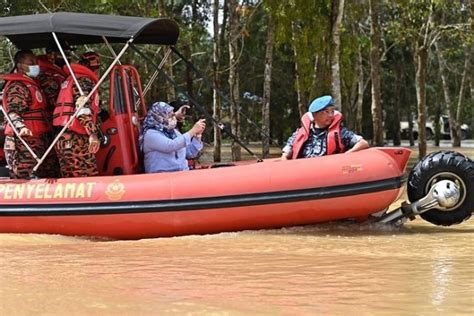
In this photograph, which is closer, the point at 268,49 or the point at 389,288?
the point at 389,288

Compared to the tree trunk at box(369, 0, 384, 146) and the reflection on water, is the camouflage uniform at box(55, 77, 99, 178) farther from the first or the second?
the tree trunk at box(369, 0, 384, 146)

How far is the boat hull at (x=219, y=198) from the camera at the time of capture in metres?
6.94

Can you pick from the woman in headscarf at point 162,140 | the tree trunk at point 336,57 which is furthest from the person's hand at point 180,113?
the tree trunk at point 336,57

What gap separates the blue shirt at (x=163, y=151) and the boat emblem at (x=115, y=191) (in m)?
0.53

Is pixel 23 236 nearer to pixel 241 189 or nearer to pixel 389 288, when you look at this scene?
pixel 241 189

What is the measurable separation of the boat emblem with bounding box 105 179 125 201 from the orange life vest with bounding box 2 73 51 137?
97 cm

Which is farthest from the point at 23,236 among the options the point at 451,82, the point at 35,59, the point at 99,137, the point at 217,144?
the point at 451,82

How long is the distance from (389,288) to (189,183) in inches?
103

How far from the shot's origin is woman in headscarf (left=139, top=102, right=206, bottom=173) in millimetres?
7422

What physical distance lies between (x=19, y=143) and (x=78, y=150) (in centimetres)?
57

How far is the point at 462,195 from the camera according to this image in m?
7.16

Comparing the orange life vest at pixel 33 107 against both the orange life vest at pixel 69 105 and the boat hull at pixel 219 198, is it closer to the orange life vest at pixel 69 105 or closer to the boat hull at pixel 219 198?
the orange life vest at pixel 69 105

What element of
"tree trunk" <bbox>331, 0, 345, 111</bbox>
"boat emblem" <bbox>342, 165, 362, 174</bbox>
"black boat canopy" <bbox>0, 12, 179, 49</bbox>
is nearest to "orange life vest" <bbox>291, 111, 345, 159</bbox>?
"boat emblem" <bbox>342, 165, 362, 174</bbox>

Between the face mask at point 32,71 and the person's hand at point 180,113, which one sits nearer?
the face mask at point 32,71
